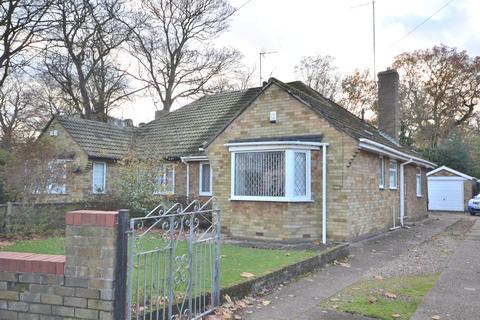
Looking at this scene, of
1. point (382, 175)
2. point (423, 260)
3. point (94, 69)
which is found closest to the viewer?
point (423, 260)

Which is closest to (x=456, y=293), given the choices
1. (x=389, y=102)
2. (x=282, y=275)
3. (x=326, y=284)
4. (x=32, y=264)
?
(x=326, y=284)

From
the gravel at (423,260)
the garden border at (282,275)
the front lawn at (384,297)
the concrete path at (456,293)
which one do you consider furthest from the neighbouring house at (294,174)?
the front lawn at (384,297)

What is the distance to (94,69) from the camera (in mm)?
29234

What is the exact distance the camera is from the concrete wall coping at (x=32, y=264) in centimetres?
430

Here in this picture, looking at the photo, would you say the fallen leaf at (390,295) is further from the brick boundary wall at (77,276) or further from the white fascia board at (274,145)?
the white fascia board at (274,145)

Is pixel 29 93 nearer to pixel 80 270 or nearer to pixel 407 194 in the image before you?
pixel 407 194

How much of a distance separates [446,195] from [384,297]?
28619 millimetres

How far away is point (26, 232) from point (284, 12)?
10163 millimetres

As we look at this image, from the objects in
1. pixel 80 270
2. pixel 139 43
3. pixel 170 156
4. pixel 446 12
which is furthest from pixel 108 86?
pixel 80 270

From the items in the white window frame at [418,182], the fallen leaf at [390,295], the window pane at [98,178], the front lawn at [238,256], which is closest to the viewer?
the fallen leaf at [390,295]

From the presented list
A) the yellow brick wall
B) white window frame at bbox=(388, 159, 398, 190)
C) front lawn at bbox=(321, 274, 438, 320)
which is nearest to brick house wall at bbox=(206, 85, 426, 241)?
the yellow brick wall

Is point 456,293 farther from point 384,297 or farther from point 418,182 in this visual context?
point 418,182

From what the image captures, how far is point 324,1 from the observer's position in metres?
10.6

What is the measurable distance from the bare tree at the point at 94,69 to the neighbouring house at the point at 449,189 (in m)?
24.6
